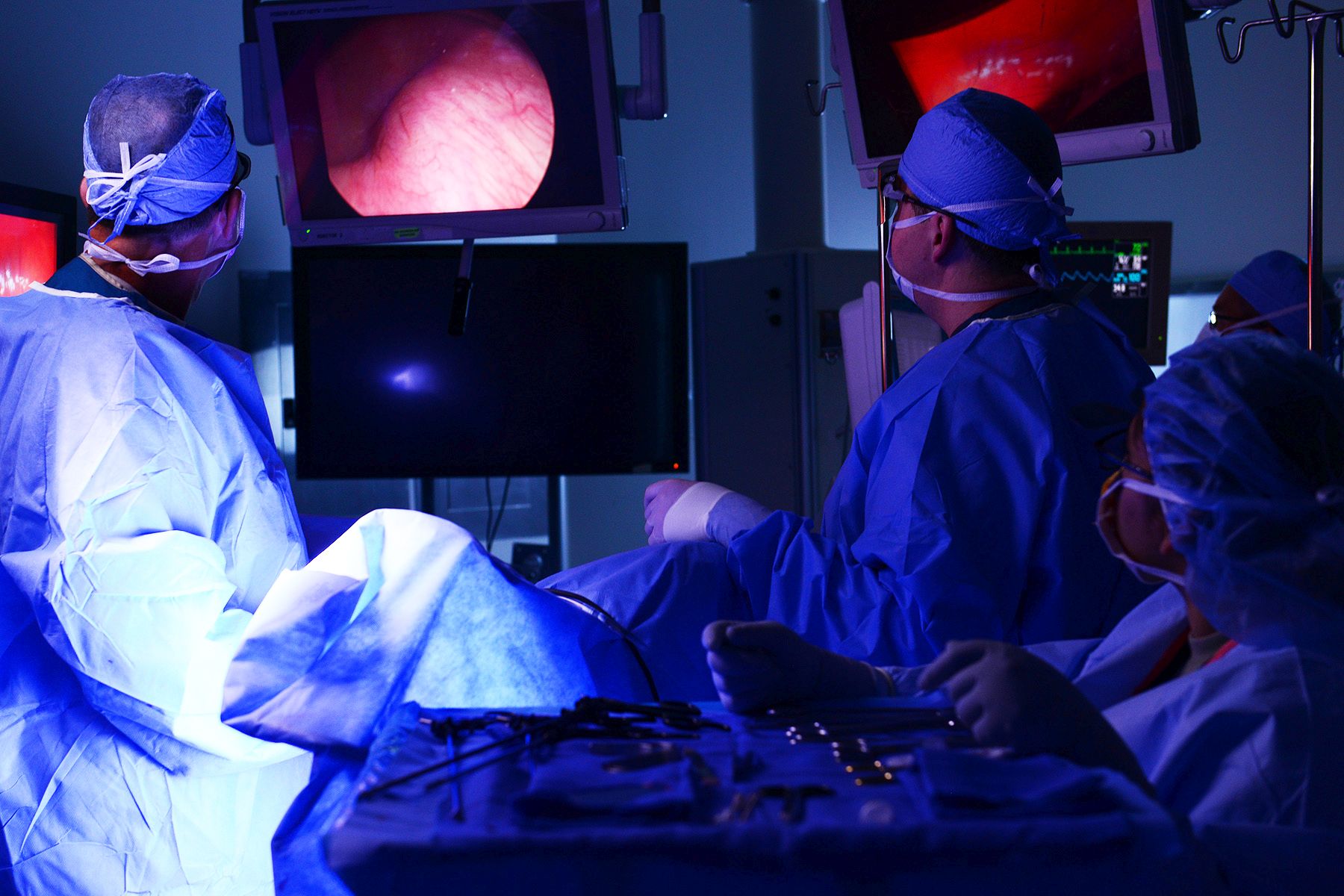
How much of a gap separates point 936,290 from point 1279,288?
1.13 meters

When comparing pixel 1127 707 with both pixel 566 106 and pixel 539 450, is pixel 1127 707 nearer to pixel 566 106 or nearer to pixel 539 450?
pixel 566 106

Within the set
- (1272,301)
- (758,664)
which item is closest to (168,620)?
(758,664)

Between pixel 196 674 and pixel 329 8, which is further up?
pixel 329 8

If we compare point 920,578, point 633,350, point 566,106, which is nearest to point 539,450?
point 633,350

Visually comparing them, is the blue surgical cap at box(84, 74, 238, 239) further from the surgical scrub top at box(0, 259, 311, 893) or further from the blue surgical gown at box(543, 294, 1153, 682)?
the blue surgical gown at box(543, 294, 1153, 682)

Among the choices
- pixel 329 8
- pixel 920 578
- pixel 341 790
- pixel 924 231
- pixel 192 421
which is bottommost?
pixel 341 790

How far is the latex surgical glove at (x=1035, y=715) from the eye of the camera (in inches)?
32.8

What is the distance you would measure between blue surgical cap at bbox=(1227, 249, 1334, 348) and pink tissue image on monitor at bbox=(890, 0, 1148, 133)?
0.79 m

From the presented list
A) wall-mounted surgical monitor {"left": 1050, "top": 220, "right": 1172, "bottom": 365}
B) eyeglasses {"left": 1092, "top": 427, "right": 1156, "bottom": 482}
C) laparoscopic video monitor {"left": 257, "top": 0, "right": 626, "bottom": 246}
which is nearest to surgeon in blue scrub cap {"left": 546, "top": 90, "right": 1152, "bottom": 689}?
eyeglasses {"left": 1092, "top": 427, "right": 1156, "bottom": 482}

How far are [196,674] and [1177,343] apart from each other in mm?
3479

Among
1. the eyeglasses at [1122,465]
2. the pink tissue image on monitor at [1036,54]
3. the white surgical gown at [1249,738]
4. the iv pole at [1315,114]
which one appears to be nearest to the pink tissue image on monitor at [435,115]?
the pink tissue image on monitor at [1036,54]

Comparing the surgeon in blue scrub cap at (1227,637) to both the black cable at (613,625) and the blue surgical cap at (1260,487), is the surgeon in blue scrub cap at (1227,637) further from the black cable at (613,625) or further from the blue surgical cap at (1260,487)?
the black cable at (613,625)

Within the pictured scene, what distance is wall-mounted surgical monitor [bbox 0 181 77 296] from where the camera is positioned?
Answer: 2266mm

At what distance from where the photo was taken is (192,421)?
1.44 meters
